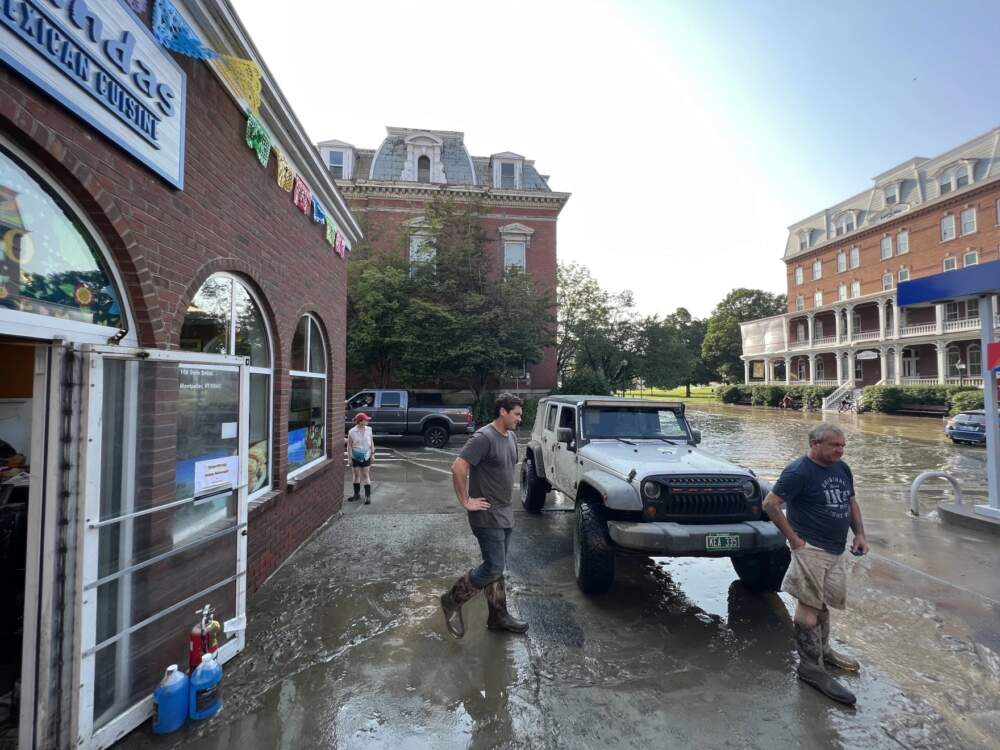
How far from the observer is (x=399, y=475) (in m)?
10.3

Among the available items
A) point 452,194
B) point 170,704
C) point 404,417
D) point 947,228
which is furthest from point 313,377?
point 947,228

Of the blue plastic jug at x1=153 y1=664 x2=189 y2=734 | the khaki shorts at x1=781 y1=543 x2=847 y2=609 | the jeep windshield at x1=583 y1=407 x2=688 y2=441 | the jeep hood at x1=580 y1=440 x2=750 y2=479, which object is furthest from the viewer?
the jeep windshield at x1=583 y1=407 x2=688 y2=441

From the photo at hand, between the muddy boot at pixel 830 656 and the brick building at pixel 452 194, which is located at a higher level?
the brick building at pixel 452 194

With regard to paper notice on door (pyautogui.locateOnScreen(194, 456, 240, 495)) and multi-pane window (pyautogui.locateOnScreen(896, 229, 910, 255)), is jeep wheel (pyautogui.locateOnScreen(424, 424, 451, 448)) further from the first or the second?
multi-pane window (pyautogui.locateOnScreen(896, 229, 910, 255))

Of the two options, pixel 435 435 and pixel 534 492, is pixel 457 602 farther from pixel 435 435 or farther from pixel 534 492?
pixel 435 435

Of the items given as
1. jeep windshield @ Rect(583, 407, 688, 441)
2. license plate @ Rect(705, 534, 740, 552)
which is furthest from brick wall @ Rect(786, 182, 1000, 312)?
license plate @ Rect(705, 534, 740, 552)

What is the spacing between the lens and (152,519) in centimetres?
286

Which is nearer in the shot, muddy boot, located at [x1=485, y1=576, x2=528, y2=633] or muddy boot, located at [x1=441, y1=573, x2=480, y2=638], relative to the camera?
muddy boot, located at [x1=441, y1=573, x2=480, y2=638]

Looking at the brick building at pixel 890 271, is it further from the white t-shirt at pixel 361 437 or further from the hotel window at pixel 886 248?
the white t-shirt at pixel 361 437

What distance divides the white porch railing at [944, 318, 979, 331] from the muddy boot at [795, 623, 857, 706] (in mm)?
37587

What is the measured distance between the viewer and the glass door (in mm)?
2447

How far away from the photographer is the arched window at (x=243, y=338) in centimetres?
385

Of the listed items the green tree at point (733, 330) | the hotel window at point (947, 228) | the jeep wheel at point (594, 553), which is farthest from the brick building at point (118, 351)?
the green tree at point (733, 330)

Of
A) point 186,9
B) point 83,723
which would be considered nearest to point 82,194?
point 186,9
